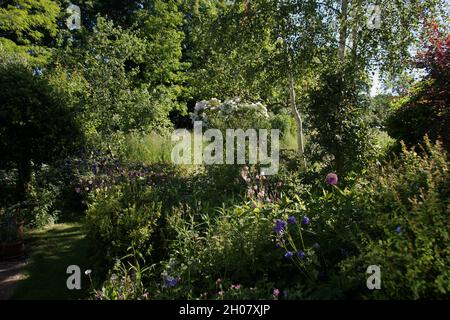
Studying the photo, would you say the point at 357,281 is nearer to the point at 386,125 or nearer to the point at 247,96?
the point at 386,125

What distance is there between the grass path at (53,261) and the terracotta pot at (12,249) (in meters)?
0.14

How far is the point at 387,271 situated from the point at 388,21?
5.91 metres

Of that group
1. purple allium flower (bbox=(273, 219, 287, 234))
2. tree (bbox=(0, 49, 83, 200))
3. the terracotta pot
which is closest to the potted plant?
the terracotta pot

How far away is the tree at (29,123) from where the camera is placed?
16.5 feet

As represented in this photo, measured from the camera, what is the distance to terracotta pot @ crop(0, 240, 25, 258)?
4344 mm

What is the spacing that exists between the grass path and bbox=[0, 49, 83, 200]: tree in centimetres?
89

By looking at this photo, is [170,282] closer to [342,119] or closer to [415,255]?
[415,255]

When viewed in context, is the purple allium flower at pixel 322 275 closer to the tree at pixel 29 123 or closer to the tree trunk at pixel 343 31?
the tree at pixel 29 123

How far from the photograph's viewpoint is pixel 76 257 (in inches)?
167

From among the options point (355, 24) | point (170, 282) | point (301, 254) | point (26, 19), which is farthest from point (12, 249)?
point (26, 19)

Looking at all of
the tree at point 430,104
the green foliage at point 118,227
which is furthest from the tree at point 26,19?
the tree at point 430,104

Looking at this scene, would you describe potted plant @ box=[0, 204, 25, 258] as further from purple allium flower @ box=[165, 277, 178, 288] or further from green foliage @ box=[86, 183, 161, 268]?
purple allium flower @ box=[165, 277, 178, 288]

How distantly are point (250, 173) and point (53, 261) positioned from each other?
2658 mm

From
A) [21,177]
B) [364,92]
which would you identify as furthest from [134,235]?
[364,92]
